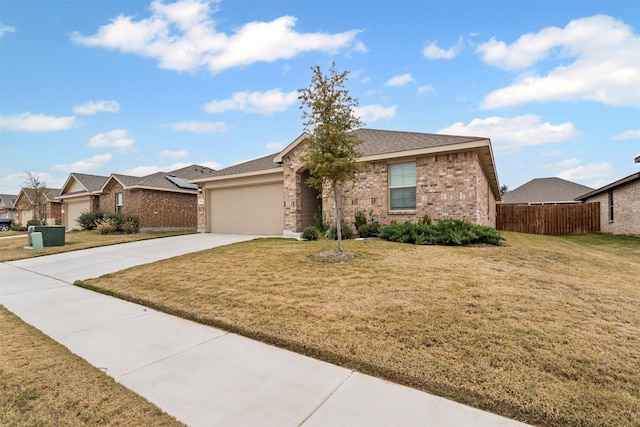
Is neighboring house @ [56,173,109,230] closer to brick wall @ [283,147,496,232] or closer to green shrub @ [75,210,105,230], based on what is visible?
green shrub @ [75,210,105,230]

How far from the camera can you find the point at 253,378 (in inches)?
109

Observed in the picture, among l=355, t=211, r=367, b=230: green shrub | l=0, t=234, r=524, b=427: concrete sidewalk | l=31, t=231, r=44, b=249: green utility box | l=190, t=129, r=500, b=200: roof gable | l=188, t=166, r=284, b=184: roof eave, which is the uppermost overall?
l=190, t=129, r=500, b=200: roof gable

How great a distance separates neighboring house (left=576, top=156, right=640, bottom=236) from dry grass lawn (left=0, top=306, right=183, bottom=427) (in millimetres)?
21761

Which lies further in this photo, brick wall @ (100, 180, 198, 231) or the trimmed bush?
brick wall @ (100, 180, 198, 231)

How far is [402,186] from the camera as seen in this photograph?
11602 millimetres

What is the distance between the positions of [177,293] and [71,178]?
2885cm

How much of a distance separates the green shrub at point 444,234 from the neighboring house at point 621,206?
12.5m

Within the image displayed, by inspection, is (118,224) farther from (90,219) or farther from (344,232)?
(344,232)

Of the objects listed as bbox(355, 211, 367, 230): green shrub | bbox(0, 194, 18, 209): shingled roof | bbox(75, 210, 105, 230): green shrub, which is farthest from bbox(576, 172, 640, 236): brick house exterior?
bbox(0, 194, 18, 209): shingled roof

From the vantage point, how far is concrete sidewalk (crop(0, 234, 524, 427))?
2227mm

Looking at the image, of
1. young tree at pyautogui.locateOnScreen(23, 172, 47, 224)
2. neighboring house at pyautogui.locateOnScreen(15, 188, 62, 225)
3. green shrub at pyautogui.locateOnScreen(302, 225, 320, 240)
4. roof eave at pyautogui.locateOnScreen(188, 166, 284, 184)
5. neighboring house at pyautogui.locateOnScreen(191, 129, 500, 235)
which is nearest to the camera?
neighboring house at pyautogui.locateOnScreen(191, 129, 500, 235)

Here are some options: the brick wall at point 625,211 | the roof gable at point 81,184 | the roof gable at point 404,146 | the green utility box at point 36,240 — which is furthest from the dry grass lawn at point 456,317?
the roof gable at point 81,184

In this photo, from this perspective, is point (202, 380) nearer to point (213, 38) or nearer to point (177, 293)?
point (177, 293)

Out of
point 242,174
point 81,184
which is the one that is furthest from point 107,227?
point 81,184
